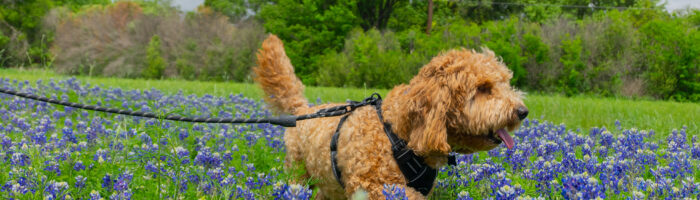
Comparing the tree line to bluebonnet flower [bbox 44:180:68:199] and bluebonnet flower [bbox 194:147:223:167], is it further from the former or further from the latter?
bluebonnet flower [bbox 44:180:68:199]

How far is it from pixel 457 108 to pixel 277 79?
190 cm

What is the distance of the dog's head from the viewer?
2654 millimetres

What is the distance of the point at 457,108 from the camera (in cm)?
276

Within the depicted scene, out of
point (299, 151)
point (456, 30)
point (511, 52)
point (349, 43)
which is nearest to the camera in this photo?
point (299, 151)

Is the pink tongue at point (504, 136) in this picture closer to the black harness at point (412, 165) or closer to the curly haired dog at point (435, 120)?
the curly haired dog at point (435, 120)

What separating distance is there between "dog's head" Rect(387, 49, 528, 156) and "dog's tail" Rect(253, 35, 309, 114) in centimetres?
153

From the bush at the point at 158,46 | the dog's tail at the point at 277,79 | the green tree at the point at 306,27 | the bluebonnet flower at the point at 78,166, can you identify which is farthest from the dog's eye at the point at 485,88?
the bush at the point at 158,46

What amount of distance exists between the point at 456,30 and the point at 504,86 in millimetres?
16368

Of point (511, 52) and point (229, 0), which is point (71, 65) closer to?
point (229, 0)

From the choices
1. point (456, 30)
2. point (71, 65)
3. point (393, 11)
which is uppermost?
point (393, 11)

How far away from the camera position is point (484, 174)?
3.48m

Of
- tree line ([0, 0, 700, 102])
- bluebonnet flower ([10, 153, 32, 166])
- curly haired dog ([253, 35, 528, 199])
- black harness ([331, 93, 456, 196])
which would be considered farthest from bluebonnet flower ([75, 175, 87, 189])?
tree line ([0, 0, 700, 102])

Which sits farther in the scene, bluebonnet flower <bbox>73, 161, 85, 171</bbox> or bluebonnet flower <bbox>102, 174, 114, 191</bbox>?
bluebonnet flower <bbox>73, 161, 85, 171</bbox>

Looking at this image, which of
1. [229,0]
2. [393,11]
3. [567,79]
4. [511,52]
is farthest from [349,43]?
[229,0]
